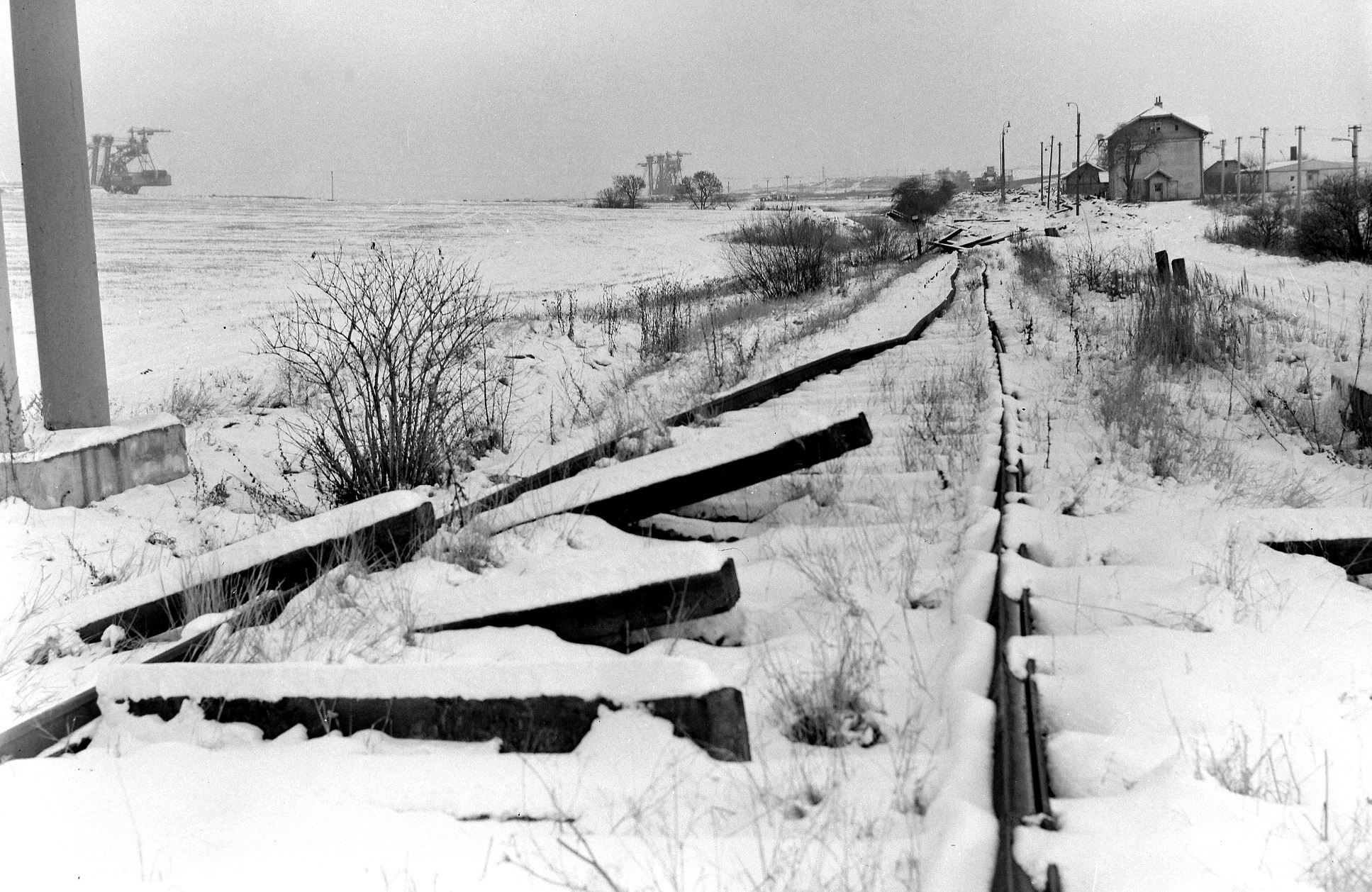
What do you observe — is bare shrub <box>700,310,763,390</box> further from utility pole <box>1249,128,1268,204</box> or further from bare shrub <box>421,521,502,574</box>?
utility pole <box>1249,128,1268,204</box>

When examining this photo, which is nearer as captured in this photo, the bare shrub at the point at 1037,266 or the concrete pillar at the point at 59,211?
the concrete pillar at the point at 59,211

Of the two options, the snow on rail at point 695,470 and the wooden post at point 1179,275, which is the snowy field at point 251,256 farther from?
the wooden post at point 1179,275

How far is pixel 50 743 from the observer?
9.73 ft

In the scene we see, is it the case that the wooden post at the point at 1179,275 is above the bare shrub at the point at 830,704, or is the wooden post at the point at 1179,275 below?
above

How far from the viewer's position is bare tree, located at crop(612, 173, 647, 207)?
82.2 meters

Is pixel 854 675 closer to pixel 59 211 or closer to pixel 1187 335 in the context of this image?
pixel 59 211

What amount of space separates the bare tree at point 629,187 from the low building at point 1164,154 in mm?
40871

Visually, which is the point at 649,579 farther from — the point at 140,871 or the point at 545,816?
the point at 140,871

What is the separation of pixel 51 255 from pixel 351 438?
2588mm

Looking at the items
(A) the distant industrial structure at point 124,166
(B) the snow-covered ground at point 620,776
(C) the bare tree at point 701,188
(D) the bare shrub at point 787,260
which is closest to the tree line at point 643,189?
(C) the bare tree at point 701,188

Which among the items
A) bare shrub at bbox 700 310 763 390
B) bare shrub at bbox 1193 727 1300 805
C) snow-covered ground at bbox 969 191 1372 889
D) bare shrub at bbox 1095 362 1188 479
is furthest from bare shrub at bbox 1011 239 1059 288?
bare shrub at bbox 1193 727 1300 805

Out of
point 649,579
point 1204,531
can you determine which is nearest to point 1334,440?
point 1204,531

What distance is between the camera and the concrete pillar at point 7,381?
6.91 m

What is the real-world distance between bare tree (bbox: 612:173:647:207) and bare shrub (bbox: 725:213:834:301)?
6111cm
